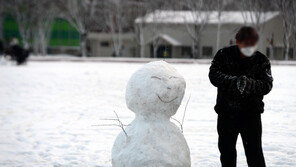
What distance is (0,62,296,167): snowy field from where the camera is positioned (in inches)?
189

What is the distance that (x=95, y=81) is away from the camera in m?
13.9

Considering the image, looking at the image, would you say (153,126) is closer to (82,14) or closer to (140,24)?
(140,24)

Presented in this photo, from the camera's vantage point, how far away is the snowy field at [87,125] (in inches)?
189

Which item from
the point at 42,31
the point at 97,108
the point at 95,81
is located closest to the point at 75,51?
the point at 42,31

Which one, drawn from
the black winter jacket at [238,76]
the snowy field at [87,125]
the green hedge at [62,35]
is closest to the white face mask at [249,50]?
the black winter jacket at [238,76]

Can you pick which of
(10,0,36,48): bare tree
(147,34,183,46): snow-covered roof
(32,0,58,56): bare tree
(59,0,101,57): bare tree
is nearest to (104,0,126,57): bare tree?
(59,0,101,57): bare tree

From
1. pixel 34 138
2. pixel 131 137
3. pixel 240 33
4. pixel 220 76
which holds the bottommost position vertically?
pixel 34 138

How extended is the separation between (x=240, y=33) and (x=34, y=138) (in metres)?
4.10

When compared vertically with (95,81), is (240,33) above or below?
above

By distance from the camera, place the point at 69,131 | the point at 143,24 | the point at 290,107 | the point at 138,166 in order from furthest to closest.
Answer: the point at 143,24 → the point at 290,107 → the point at 69,131 → the point at 138,166

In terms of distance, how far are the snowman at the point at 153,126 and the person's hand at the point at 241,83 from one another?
673mm

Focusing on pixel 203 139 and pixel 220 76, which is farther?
pixel 203 139

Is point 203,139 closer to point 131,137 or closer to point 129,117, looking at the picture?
point 129,117

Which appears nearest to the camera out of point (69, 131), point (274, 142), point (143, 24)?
point (274, 142)
